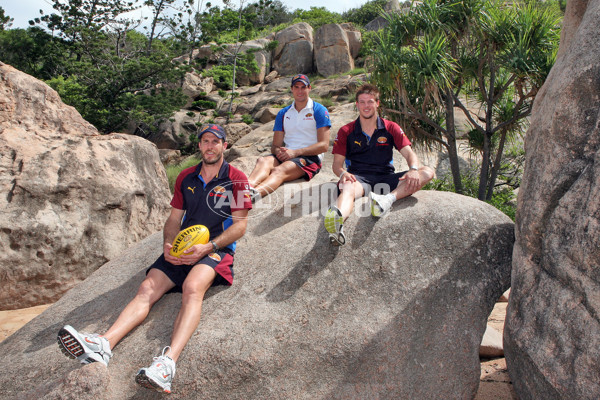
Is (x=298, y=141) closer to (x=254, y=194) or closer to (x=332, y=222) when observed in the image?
(x=254, y=194)

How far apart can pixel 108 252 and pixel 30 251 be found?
82 centimetres

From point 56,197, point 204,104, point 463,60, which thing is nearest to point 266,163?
point 56,197

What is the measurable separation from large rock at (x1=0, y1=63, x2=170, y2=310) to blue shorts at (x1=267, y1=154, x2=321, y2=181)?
81.0 inches

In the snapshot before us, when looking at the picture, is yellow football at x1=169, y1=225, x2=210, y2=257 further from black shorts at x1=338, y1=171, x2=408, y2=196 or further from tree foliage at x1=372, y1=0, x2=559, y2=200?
tree foliage at x1=372, y1=0, x2=559, y2=200

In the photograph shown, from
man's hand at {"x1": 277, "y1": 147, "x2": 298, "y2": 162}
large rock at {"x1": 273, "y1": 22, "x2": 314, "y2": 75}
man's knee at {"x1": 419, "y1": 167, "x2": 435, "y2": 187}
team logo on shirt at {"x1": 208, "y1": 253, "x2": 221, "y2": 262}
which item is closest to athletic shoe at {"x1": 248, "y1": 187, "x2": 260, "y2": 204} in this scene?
man's hand at {"x1": 277, "y1": 147, "x2": 298, "y2": 162}

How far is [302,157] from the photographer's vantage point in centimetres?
534

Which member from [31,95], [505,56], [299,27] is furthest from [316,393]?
[299,27]

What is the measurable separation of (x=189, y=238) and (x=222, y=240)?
0.25m

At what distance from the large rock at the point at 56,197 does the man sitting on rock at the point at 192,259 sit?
2.17 m

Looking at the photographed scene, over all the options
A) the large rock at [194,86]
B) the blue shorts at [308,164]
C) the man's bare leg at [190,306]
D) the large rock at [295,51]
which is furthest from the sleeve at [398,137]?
the large rock at [295,51]

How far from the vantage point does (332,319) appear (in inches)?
138

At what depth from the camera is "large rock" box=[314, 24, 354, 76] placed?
25406 mm

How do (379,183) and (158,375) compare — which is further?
(379,183)

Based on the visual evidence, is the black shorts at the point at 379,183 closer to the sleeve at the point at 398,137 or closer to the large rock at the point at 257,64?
the sleeve at the point at 398,137
